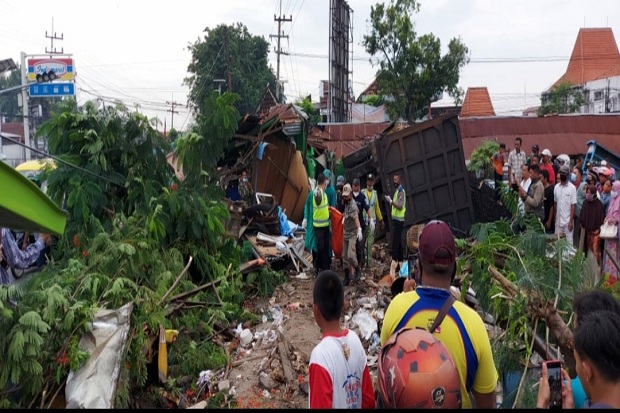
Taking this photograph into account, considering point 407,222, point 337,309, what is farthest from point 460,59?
point 337,309

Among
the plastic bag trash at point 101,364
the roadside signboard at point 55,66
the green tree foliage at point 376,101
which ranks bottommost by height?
the plastic bag trash at point 101,364

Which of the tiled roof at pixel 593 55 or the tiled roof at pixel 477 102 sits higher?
the tiled roof at pixel 593 55

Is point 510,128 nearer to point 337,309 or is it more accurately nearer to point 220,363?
point 220,363

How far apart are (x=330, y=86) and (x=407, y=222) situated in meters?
21.3

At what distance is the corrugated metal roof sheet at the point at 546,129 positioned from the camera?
27.3 m

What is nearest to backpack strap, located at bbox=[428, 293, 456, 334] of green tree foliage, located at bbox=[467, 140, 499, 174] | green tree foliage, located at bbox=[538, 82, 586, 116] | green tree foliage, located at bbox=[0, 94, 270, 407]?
green tree foliage, located at bbox=[0, 94, 270, 407]

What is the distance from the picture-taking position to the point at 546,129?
27594mm

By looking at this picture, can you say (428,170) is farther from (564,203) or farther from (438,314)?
(438,314)

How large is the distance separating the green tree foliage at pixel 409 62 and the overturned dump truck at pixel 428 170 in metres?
19.9

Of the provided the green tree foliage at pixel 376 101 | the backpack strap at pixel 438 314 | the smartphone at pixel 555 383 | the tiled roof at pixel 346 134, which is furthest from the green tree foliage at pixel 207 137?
the green tree foliage at pixel 376 101

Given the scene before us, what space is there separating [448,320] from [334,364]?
0.60 m

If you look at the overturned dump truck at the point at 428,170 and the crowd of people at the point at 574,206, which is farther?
the overturned dump truck at the point at 428,170

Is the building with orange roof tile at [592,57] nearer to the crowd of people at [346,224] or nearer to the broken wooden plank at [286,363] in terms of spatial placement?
the crowd of people at [346,224]

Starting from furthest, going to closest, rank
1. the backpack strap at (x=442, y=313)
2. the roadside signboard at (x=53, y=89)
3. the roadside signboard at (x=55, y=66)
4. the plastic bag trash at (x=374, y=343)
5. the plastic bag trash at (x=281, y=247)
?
the roadside signboard at (x=55, y=66) → the roadside signboard at (x=53, y=89) → the plastic bag trash at (x=281, y=247) → the plastic bag trash at (x=374, y=343) → the backpack strap at (x=442, y=313)
